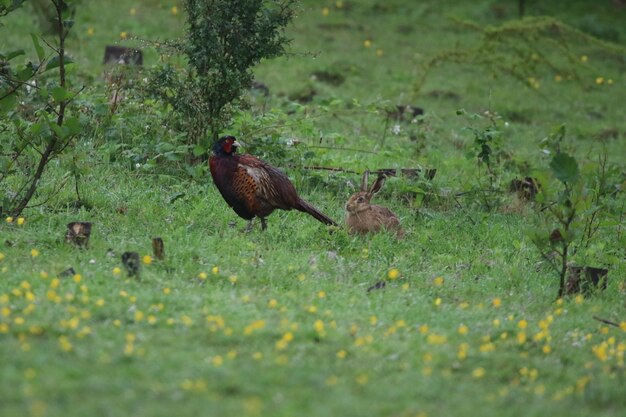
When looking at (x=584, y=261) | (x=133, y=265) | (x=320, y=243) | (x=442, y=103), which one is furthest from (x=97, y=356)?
(x=442, y=103)

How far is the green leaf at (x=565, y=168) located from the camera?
675 cm

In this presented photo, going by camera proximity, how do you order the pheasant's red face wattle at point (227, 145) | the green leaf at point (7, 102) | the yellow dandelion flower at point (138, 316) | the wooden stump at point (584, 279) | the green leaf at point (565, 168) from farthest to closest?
the pheasant's red face wattle at point (227, 145)
the green leaf at point (7, 102)
the wooden stump at point (584, 279)
the green leaf at point (565, 168)
the yellow dandelion flower at point (138, 316)

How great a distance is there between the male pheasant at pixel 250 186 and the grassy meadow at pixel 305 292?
21 cm

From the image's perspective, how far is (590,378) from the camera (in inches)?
219

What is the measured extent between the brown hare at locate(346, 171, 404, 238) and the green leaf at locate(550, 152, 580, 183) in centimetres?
219

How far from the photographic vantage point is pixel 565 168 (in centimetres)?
678

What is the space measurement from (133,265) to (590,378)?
3.06 m

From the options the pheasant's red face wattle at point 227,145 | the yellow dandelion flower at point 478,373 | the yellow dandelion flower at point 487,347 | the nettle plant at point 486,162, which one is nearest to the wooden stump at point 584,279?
the yellow dandelion flower at point 487,347

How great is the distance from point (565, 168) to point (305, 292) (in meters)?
1.97

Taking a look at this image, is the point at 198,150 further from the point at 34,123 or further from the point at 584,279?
the point at 584,279

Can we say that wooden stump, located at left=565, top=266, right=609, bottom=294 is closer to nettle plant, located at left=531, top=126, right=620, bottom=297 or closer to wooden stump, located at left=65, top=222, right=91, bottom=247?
nettle plant, located at left=531, top=126, right=620, bottom=297

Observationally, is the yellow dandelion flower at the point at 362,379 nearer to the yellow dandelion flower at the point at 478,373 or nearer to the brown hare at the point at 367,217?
the yellow dandelion flower at the point at 478,373

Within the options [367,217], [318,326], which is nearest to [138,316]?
[318,326]

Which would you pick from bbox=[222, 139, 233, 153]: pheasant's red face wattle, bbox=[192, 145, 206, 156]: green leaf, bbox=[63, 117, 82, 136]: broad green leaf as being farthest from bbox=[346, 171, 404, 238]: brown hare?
bbox=[63, 117, 82, 136]: broad green leaf
